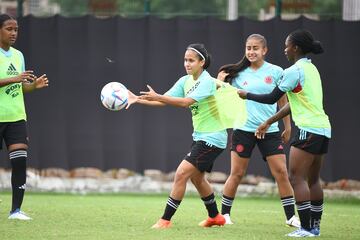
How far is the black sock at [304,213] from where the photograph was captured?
336 inches

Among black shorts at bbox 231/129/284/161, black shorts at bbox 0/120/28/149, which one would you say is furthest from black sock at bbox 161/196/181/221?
black shorts at bbox 0/120/28/149

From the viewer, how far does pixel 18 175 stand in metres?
9.96

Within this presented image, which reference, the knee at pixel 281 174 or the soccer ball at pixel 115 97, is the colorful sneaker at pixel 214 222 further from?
the soccer ball at pixel 115 97

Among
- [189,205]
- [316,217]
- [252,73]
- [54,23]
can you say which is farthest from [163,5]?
[316,217]

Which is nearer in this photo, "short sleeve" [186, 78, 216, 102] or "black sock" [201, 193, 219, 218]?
"short sleeve" [186, 78, 216, 102]

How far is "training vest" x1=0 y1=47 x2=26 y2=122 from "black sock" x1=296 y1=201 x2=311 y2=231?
3477mm

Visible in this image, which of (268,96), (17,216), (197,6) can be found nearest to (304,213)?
(268,96)

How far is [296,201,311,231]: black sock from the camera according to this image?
8.53m

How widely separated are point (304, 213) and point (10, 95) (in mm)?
3682

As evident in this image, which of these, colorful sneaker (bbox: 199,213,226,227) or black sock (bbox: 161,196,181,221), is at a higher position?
black sock (bbox: 161,196,181,221)

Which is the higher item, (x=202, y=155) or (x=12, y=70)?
(x=12, y=70)

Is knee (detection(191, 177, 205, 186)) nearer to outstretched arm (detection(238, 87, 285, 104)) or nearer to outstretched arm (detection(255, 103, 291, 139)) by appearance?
outstretched arm (detection(255, 103, 291, 139))

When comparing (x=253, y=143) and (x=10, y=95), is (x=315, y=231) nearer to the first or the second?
(x=253, y=143)

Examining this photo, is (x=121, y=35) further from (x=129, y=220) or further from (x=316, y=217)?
(x=316, y=217)
